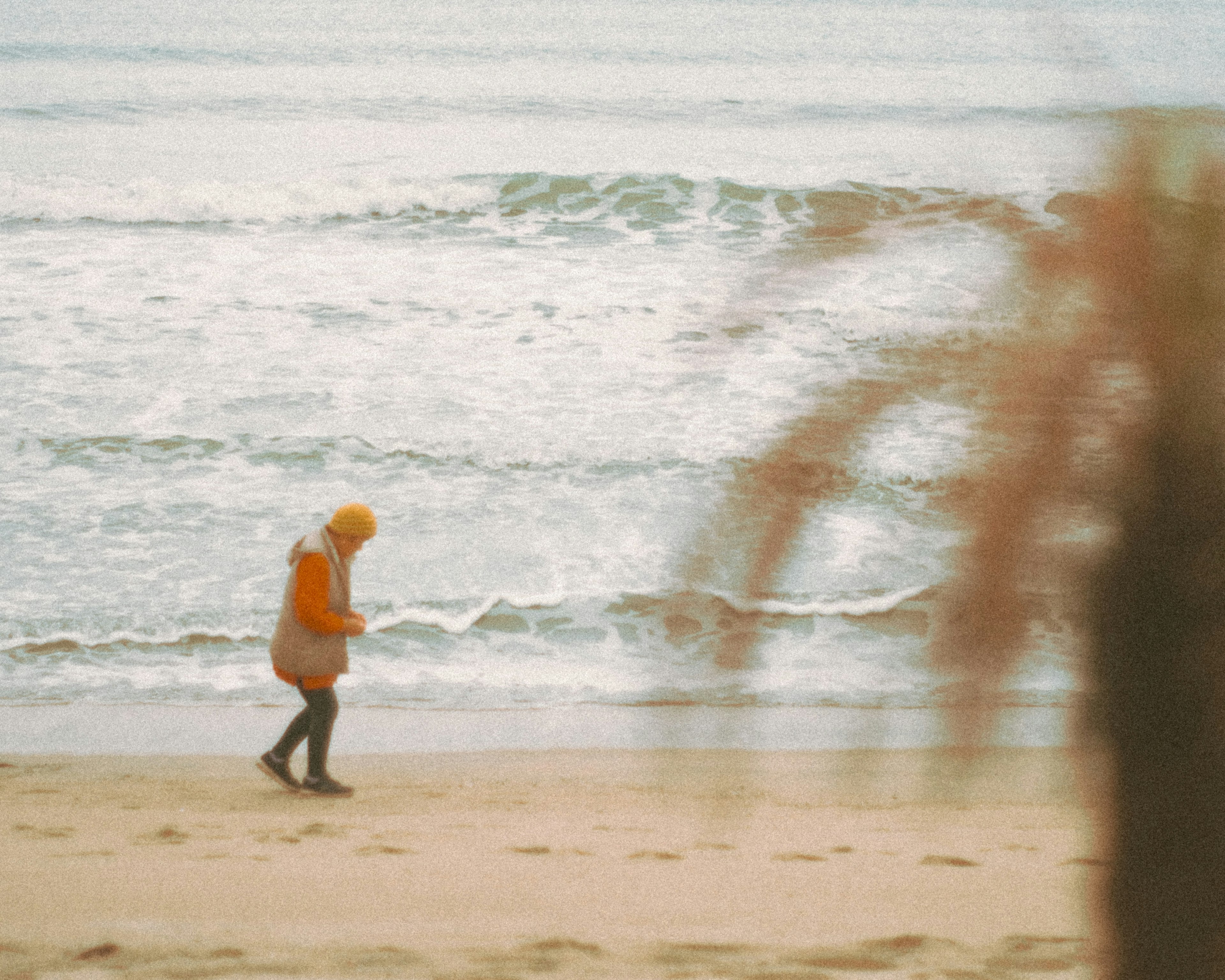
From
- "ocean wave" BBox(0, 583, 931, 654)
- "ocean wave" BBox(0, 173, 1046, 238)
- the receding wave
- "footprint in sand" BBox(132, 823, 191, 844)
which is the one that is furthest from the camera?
"ocean wave" BBox(0, 173, 1046, 238)

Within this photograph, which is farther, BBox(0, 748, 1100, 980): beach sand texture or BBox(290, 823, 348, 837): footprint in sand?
BBox(290, 823, 348, 837): footprint in sand

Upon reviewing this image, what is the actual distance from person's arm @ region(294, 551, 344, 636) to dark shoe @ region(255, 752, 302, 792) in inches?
26.4

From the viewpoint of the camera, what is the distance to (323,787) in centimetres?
470

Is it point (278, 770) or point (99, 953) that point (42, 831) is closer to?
point (278, 770)

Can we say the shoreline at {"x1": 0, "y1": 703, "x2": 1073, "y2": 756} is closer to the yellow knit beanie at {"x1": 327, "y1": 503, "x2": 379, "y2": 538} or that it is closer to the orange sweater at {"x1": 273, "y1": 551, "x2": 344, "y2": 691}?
the orange sweater at {"x1": 273, "y1": 551, "x2": 344, "y2": 691}

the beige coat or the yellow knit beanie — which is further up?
the yellow knit beanie

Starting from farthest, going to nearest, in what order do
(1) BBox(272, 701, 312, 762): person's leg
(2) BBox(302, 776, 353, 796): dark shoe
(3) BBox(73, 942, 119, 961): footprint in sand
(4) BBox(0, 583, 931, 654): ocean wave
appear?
(4) BBox(0, 583, 931, 654): ocean wave → (2) BBox(302, 776, 353, 796): dark shoe → (1) BBox(272, 701, 312, 762): person's leg → (3) BBox(73, 942, 119, 961): footprint in sand

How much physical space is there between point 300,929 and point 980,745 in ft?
9.98

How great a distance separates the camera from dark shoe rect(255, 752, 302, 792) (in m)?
4.62

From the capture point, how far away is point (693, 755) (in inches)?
31.7

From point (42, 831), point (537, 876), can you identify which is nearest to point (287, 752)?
point (42, 831)

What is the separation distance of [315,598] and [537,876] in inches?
49.0

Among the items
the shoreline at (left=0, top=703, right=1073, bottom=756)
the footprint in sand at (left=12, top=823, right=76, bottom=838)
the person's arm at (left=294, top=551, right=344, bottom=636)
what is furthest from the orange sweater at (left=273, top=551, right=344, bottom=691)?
the shoreline at (left=0, top=703, right=1073, bottom=756)

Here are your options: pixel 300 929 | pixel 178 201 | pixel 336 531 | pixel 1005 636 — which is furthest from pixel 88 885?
pixel 178 201
